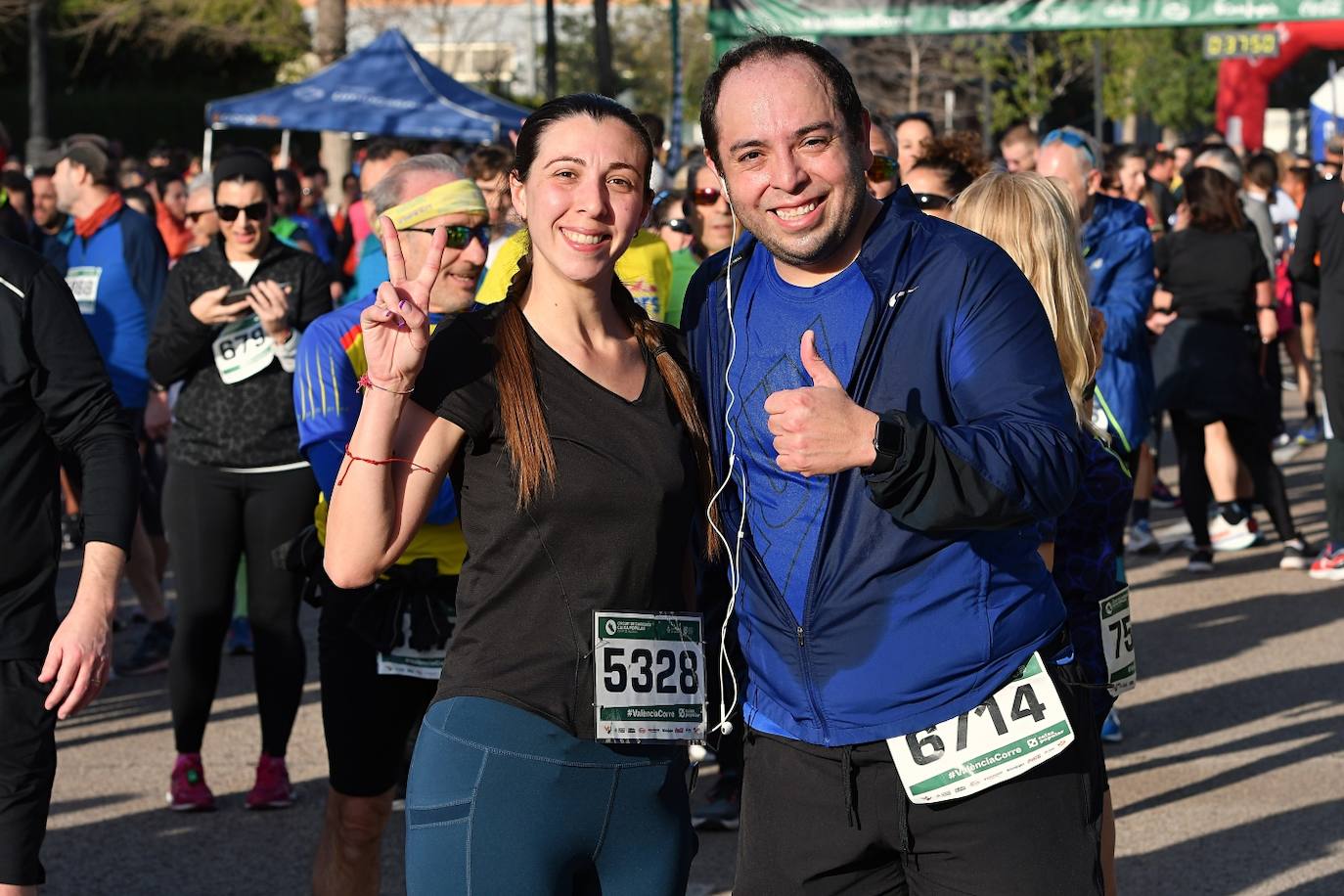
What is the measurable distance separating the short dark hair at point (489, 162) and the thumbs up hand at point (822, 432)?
4762mm

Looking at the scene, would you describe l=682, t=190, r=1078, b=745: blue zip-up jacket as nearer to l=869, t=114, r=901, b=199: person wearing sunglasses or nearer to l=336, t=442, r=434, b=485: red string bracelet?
l=336, t=442, r=434, b=485: red string bracelet

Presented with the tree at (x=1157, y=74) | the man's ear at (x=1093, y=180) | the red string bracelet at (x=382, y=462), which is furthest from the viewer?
the tree at (x=1157, y=74)

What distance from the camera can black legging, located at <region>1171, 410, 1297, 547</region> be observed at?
9.70 meters

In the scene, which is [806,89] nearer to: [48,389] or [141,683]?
[48,389]

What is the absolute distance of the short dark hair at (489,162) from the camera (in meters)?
7.23

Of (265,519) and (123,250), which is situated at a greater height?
(123,250)

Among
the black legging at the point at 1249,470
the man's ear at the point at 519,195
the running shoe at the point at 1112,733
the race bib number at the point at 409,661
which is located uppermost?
the man's ear at the point at 519,195

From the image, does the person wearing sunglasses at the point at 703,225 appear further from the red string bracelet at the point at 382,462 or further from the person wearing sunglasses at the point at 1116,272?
the red string bracelet at the point at 382,462

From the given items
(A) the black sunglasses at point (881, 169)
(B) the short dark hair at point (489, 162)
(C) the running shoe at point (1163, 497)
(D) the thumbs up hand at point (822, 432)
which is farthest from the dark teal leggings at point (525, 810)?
(C) the running shoe at point (1163, 497)

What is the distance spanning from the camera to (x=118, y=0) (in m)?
32.6

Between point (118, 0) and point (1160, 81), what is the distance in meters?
24.2

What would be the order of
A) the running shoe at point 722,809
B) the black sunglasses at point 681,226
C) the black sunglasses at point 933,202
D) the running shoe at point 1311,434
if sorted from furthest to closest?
the running shoe at point 1311,434
the black sunglasses at point 681,226
the black sunglasses at point 933,202
the running shoe at point 722,809

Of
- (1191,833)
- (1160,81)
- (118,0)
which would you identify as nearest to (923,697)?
(1191,833)

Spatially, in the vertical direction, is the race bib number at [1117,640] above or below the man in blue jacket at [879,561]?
below
